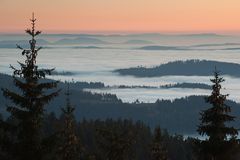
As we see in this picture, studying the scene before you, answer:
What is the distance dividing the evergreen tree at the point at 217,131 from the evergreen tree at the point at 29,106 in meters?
7.48

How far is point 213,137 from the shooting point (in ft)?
87.0

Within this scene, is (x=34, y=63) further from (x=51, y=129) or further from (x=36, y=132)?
(x=51, y=129)

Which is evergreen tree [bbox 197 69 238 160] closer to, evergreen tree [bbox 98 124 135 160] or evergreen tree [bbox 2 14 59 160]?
evergreen tree [bbox 98 124 135 160]

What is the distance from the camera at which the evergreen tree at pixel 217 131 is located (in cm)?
2631

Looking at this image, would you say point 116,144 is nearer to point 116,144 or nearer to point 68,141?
point 116,144

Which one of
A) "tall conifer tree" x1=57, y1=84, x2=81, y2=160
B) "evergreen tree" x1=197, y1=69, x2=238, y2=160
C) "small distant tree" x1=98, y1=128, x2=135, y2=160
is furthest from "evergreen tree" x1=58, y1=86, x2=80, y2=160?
"evergreen tree" x1=197, y1=69, x2=238, y2=160

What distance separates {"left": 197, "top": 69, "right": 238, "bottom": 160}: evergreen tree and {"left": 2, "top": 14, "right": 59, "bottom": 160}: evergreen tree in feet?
24.6

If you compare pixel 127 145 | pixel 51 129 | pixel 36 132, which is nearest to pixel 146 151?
pixel 51 129

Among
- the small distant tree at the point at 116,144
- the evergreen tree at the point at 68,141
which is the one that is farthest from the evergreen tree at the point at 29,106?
the evergreen tree at the point at 68,141

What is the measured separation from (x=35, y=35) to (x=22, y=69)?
5.46ft

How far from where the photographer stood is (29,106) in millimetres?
24938

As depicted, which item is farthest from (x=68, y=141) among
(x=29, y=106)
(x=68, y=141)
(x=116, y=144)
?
(x=29, y=106)

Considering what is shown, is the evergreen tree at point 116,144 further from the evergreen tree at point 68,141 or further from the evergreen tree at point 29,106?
the evergreen tree at point 29,106

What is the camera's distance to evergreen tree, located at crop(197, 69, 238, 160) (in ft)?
86.3
